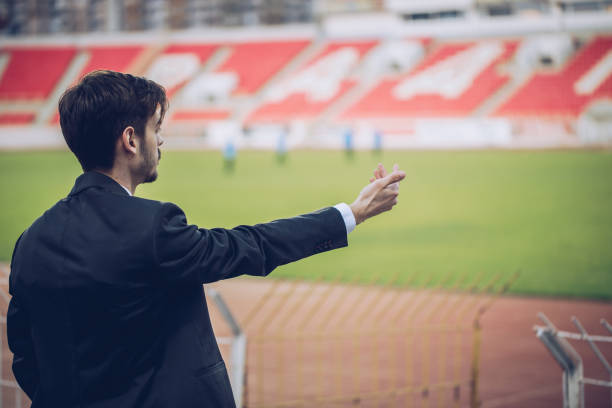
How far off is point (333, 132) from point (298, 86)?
22.0ft

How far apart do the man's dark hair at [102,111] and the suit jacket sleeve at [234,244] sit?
25cm

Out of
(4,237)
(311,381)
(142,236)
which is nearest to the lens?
(142,236)

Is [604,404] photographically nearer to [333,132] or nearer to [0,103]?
[333,132]

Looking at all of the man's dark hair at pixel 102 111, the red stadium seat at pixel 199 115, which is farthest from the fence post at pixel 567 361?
the red stadium seat at pixel 199 115

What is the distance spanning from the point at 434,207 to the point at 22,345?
14912mm

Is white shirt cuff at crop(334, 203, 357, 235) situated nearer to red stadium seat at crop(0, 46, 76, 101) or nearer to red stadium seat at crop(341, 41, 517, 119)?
red stadium seat at crop(341, 41, 517, 119)

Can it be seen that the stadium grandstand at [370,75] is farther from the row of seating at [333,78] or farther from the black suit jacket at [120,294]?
the black suit jacket at [120,294]

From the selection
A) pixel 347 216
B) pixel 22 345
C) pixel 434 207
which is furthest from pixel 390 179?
pixel 434 207

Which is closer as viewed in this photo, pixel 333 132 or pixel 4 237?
pixel 4 237

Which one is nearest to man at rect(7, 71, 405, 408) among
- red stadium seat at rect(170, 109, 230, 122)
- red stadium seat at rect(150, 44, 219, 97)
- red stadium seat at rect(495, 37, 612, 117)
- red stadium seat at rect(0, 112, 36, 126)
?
red stadium seat at rect(495, 37, 612, 117)

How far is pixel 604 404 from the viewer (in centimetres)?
500

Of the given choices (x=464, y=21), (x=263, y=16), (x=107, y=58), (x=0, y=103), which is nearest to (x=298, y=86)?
(x=464, y=21)

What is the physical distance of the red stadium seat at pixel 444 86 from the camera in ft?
115

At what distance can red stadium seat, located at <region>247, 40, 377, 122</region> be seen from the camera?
37969 mm
